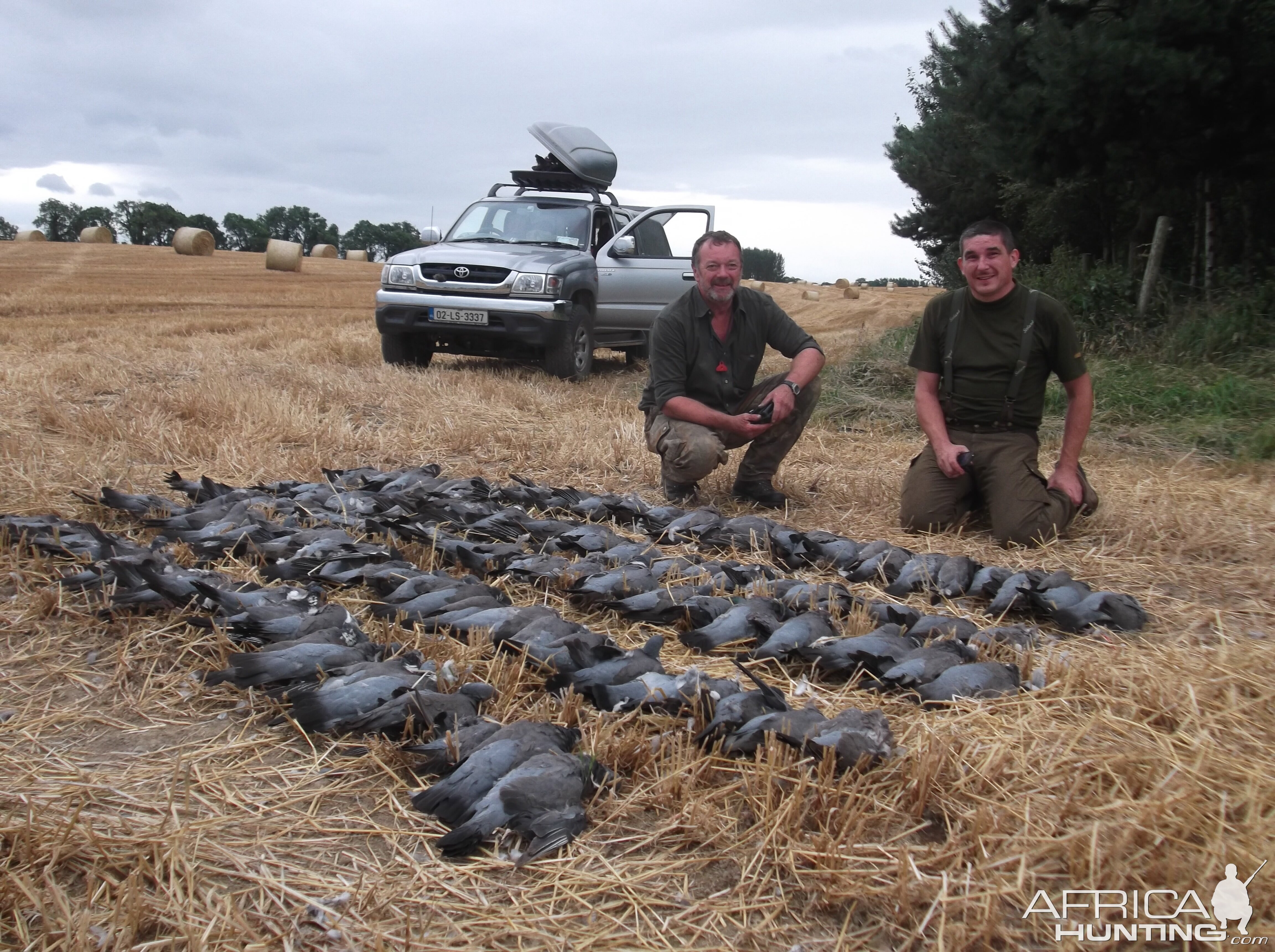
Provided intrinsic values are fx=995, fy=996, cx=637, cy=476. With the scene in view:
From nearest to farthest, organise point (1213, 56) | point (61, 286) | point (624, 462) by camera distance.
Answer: point (624, 462)
point (1213, 56)
point (61, 286)

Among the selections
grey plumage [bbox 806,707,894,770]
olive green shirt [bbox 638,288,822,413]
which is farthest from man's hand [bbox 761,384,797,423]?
grey plumage [bbox 806,707,894,770]

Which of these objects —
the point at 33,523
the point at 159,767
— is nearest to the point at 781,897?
the point at 159,767

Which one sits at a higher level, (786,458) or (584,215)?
(584,215)

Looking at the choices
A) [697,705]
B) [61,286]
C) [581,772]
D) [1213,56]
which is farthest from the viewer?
[61,286]

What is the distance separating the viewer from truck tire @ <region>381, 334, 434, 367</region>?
36.5 ft

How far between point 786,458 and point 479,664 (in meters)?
4.41

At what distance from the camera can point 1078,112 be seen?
374 inches

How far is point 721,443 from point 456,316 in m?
5.40

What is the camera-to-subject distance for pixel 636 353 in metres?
13.8

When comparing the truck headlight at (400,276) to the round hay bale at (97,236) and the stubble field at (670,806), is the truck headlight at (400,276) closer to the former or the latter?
the stubble field at (670,806)

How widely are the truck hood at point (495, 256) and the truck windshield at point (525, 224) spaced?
209 mm

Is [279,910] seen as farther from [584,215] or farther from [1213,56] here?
[584,215]

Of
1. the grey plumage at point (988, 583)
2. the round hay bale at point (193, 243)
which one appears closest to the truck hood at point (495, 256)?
the grey plumage at point (988, 583)

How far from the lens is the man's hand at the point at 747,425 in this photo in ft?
18.5
